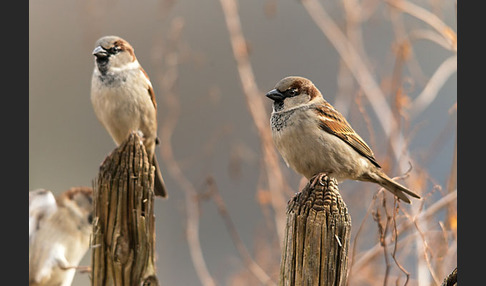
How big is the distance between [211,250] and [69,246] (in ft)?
5.61

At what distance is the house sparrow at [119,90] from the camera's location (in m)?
3.39

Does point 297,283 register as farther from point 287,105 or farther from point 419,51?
point 419,51

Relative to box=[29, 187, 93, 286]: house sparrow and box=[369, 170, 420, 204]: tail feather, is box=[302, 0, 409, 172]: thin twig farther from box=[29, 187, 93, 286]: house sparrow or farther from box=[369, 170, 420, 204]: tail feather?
box=[29, 187, 93, 286]: house sparrow

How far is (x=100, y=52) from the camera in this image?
10.9ft

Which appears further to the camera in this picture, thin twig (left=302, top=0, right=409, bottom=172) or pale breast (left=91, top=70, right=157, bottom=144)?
thin twig (left=302, top=0, right=409, bottom=172)

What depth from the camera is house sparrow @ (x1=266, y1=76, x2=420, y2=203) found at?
266cm

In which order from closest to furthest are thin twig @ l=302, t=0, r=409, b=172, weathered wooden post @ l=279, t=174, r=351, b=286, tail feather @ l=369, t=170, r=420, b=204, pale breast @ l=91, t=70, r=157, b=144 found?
weathered wooden post @ l=279, t=174, r=351, b=286
tail feather @ l=369, t=170, r=420, b=204
pale breast @ l=91, t=70, r=157, b=144
thin twig @ l=302, t=0, r=409, b=172

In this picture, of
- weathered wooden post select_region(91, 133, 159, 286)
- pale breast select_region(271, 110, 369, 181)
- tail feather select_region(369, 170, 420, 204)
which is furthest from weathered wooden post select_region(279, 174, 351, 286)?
tail feather select_region(369, 170, 420, 204)

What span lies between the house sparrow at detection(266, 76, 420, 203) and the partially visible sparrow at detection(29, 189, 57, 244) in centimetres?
113

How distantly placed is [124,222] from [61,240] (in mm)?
1033

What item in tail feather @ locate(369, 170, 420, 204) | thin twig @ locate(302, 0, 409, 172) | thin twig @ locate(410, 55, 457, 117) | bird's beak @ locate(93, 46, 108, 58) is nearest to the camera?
tail feather @ locate(369, 170, 420, 204)

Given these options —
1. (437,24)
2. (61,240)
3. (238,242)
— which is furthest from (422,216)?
(61,240)

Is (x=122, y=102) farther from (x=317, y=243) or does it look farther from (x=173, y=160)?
(x=317, y=243)

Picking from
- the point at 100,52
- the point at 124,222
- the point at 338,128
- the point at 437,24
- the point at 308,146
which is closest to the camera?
the point at 124,222
